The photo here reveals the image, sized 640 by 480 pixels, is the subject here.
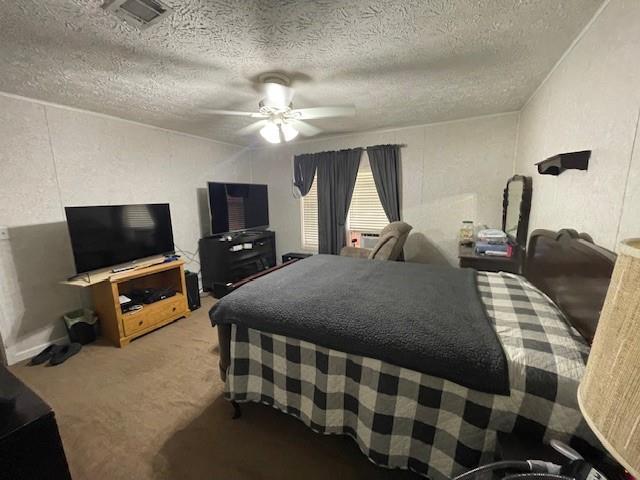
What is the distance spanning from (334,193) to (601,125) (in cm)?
314

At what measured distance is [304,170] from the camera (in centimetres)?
445

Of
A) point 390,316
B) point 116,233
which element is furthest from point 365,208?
point 116,233

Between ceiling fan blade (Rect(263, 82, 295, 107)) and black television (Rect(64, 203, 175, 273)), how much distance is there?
193 centimetres

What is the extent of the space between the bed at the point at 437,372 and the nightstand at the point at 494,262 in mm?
700

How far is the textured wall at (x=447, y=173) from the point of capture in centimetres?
331

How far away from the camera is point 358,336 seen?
134 centimetres

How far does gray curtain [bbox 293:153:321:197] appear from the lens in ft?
14.3

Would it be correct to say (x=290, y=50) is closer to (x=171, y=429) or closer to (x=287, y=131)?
(x=287, y=131)

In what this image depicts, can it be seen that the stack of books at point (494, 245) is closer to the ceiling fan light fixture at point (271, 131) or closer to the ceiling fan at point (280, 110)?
the ceiling fan at point (280, 110)

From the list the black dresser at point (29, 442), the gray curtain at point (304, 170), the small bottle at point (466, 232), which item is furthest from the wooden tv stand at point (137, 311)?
the small bottle at point (466, 232)

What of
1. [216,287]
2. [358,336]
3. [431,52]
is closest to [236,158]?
[216,287]

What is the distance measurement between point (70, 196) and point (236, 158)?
2.41 metres

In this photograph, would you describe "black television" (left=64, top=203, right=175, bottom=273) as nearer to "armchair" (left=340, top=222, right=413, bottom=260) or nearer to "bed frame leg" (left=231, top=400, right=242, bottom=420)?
"bed frame leg" (left=231, top=400, right=242, bottom=420)

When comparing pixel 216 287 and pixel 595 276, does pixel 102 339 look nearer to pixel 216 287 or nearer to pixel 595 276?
pixel 216 287
